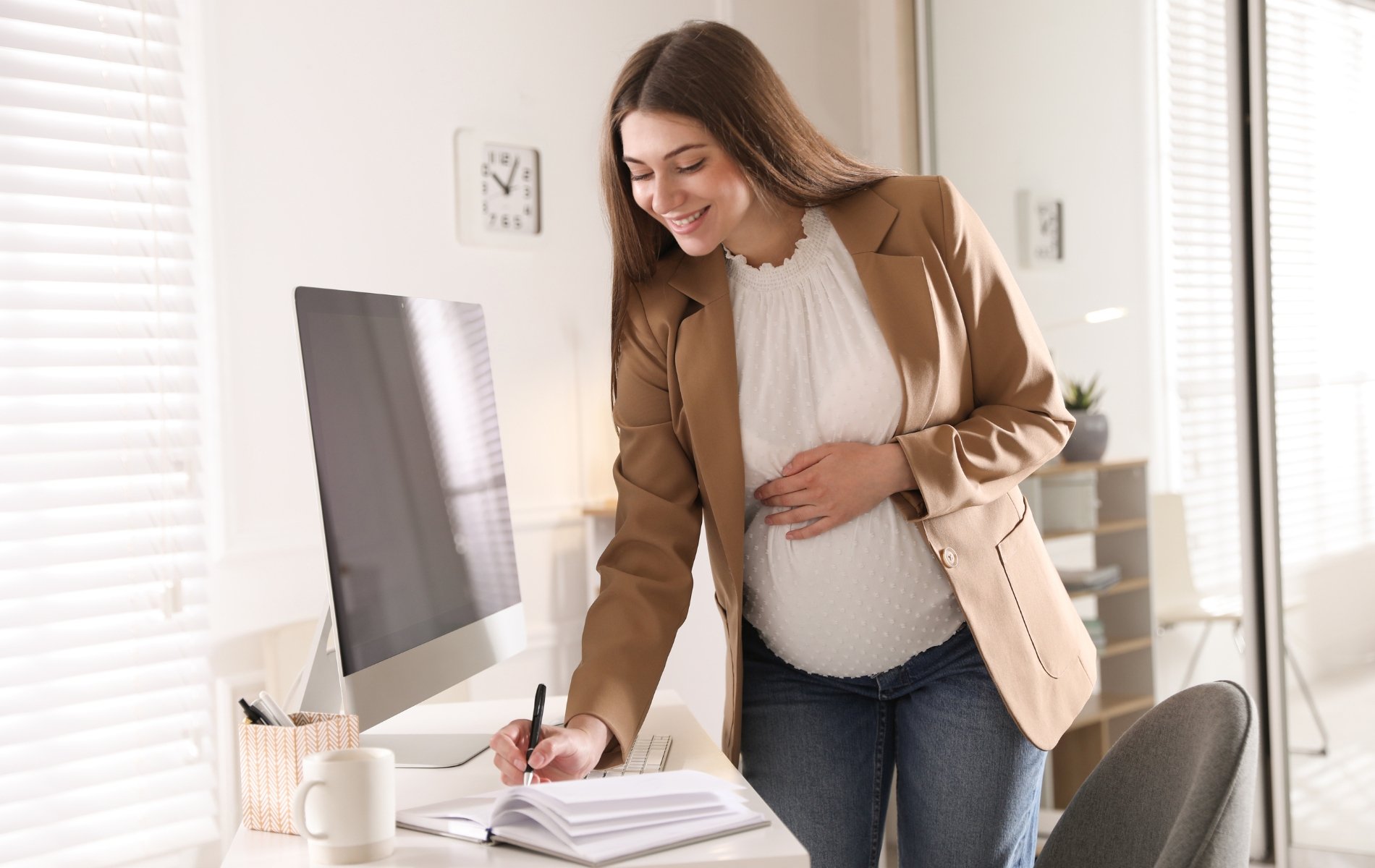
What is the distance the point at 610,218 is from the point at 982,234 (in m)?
0.46

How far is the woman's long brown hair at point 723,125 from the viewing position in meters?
1.23

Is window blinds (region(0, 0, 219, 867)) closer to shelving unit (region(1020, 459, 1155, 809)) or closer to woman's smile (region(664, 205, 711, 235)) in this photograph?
woman's smile (region(664, 205, 711, 235))

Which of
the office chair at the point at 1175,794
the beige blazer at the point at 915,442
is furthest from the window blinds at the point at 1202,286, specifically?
the office chair at the point at 1175,794

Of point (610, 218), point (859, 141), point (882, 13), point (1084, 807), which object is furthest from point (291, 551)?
point (882, 13)

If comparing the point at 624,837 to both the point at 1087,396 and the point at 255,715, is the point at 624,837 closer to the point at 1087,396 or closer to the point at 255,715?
the point at 255,715

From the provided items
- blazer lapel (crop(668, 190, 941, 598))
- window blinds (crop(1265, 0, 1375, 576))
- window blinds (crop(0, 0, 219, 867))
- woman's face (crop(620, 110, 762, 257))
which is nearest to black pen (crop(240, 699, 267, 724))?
blazer lapel (crop(668, 190, 941, 598))

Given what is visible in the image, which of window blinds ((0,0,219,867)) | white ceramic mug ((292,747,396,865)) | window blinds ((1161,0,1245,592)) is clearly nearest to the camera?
white ceramic mug ((292,747,396,865))

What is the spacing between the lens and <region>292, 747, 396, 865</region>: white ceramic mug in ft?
2.80

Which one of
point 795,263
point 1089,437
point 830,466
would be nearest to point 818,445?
point 830,466

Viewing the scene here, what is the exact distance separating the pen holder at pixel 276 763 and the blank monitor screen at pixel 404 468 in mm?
83

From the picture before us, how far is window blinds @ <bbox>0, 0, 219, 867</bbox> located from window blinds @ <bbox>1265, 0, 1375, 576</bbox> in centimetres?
226

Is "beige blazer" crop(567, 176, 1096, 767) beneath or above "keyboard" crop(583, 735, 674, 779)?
above

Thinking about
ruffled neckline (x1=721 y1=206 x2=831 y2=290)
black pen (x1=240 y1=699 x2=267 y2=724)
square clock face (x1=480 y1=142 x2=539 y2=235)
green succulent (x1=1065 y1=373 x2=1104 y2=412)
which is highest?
square clock face (x1=480 y1=142 x2=539 y2=235)

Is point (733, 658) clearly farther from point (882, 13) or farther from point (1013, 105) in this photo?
point (882, 13)
